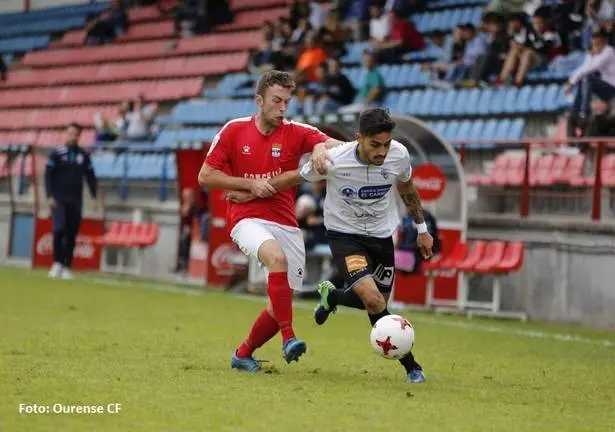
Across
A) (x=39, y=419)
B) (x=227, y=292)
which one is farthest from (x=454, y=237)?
(x=39, y=419)

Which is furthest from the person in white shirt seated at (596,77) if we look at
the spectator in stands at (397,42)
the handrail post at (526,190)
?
the spectator in stands at (397,42)

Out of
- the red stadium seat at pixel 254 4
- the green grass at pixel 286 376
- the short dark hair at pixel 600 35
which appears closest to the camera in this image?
the green grass at pixel 286 376

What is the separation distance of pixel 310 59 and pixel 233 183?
16534mm

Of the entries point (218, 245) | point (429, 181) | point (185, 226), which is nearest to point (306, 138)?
point (429, 181)

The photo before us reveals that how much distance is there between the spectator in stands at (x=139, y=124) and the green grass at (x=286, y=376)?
497 inches

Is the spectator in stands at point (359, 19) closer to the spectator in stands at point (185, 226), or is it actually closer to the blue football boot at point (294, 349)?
the spectator in stands at point (185, 226)

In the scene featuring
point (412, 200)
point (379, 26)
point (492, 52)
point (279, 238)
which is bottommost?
point (279, 238)

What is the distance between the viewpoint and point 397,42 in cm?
2573

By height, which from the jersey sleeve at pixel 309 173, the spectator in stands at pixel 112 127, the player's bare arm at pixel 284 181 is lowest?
the player's bare arm at pixel 284 181

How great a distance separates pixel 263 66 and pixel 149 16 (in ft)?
31.2

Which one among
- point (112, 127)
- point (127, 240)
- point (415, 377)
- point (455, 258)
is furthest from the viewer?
point (112, 127)

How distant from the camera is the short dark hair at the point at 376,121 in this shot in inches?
354

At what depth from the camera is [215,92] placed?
30.4 metres

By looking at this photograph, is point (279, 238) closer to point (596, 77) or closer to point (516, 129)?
point (596, 77)
